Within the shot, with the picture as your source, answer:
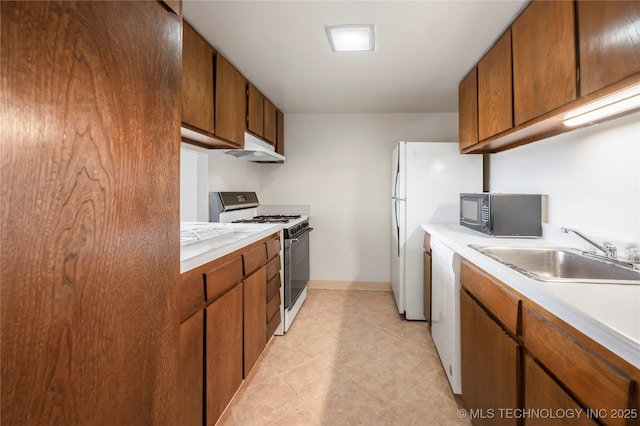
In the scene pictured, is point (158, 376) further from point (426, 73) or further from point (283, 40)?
point (426, 73)

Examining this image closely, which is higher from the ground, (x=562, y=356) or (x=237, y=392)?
(x=562, y=356)

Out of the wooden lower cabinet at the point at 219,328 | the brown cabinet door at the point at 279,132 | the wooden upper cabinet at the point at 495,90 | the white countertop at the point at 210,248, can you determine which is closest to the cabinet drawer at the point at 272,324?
the wooden lower cabinet at the point at 219,328

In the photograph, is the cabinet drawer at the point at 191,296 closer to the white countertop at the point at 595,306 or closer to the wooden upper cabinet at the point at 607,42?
the white countertop at the point at 595,306

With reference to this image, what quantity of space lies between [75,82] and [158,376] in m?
0.70

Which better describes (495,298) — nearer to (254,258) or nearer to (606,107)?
(606,107)

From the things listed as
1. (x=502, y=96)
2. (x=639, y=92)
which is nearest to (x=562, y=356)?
(x=639, y=92)

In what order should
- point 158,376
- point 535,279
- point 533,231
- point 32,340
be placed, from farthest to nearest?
1. point 533,231
2. point 535,279
3. point 158,376
4. point 32,340

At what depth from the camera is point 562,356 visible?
82cm

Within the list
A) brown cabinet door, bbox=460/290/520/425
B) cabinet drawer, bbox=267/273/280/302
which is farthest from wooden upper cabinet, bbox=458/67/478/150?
cabinet drawer, bbox=267/273/280/302

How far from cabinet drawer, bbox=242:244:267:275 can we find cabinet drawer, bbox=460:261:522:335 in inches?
48.8

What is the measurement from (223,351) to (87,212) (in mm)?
1196

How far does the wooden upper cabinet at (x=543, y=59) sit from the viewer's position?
1257 mm

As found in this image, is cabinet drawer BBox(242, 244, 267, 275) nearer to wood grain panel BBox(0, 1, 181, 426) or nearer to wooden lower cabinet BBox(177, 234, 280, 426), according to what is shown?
wooden lower cabinet BBox(177, 234, 280, 426)

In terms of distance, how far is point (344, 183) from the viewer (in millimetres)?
3777
